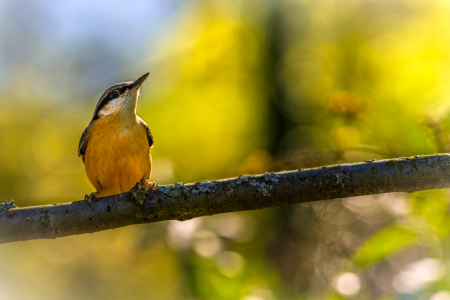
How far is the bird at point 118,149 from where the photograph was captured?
4.12 meters

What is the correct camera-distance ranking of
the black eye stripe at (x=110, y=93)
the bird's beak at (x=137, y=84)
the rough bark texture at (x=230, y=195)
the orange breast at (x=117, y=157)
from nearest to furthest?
the rough bark texture at (x=230, y=195) → the orange breast at (x=117, y=157) → the bird's beak at (x=137, y=84) → the black eye stripe at (x=110, y=93)

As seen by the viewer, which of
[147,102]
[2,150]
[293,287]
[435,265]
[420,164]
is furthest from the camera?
[147,102]

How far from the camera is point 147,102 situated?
688 cm

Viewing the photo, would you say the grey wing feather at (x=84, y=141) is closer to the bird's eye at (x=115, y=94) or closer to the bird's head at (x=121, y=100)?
the bird's head at (x=121, y=100)

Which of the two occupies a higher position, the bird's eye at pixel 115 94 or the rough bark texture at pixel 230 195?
the bird's eye at pixel 115 94

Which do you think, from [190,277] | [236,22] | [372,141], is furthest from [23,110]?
[372,141]

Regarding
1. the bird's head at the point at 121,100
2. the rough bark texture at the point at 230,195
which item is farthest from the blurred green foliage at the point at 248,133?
the bird's head at the point at 121,100

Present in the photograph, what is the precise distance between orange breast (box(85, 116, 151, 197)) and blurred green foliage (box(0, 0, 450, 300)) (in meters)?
0.35

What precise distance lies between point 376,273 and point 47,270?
240 inches

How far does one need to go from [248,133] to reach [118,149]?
3.01 metres

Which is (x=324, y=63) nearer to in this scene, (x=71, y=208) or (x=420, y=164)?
(x=420, y=164)

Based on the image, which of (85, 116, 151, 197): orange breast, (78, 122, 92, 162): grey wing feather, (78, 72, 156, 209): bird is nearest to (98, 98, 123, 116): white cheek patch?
(78, 72, 156, 209): bird

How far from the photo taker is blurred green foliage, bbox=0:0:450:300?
3043 millimetres

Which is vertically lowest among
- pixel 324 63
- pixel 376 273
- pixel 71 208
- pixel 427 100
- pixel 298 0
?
pixel 71 208
